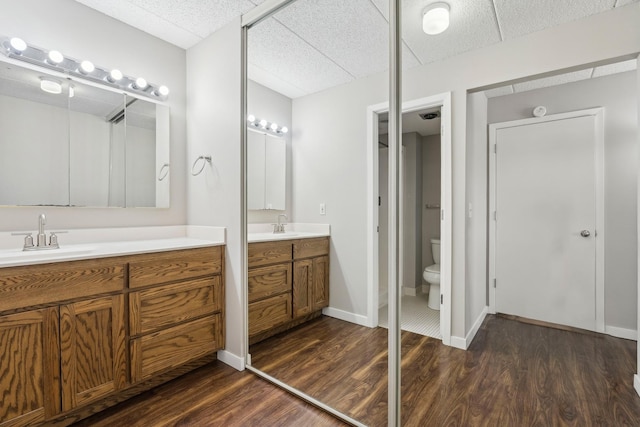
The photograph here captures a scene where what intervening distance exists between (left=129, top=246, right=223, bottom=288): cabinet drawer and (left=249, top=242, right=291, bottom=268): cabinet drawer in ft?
0.70

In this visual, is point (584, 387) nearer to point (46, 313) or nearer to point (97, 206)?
point (46, 313)

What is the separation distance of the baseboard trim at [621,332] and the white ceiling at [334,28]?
7.49 feet

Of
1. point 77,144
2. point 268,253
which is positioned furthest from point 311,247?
point 77,144

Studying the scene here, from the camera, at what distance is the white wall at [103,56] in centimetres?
165

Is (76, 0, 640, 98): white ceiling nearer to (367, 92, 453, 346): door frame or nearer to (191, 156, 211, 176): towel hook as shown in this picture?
(367, 92, 453, 346): door frame

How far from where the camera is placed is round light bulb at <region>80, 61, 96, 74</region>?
1822 millimetres

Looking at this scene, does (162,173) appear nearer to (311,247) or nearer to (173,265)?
(173,265)

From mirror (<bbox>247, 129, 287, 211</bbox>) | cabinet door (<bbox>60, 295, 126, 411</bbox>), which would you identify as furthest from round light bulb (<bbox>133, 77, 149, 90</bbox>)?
cabinet door (<bbox>60, 295, 126, 411</bbox>)

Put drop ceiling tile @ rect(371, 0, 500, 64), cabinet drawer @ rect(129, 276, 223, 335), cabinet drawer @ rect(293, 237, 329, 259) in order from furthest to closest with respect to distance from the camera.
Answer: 1. cabinet drawer @ rect(293, 237, 329, 259)
2. drop ceiling tile @ rect(371, 0, 500, 64)
3. cabinet drawer @ rect(129, 276, 223, 335)

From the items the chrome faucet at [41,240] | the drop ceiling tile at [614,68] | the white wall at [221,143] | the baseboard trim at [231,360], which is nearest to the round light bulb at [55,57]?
the white wall at [221,143]

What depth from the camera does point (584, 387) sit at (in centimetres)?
171

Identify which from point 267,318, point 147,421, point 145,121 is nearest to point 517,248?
point 267,318

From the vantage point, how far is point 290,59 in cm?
206

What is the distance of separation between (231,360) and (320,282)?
2.58 feet
